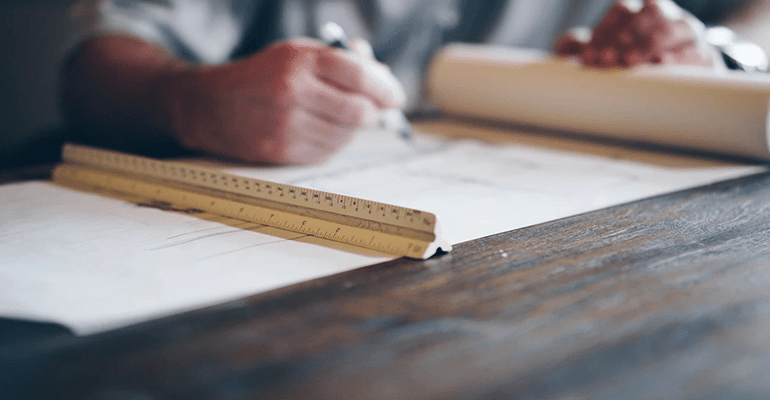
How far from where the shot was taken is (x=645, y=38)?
4.96ft

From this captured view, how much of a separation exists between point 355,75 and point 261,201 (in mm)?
324

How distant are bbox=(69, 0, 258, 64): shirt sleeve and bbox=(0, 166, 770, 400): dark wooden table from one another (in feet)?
3.40

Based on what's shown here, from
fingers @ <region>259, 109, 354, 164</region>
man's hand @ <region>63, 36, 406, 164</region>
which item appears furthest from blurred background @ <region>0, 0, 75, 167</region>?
fingers @ <region>259, 109, 354, 164</region>

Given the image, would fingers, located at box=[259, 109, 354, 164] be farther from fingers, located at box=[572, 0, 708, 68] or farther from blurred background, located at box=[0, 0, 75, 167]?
blurred background, located at box=[0, 0, 75, 167]

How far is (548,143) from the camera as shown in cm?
152

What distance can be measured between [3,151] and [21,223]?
1293mm

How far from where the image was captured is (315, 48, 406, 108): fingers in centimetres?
111

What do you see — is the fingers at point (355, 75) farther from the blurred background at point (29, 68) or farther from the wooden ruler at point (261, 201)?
the blurred background at point (29, 68)

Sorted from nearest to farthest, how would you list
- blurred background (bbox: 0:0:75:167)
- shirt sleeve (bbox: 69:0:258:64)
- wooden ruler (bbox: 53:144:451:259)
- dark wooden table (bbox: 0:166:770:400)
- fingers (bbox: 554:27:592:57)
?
dark wooden table (bbox: 0:166:770:400), wooden ruler (bbox: 53:144:451:259), shirt sleeve (bbox: 69:0:258:64), fingers (bbox: 554:27:592:57), blurred background (bbox: 0:0:75:167)

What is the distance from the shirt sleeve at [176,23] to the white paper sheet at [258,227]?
47cm

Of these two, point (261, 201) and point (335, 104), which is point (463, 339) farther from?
point (335, 104)

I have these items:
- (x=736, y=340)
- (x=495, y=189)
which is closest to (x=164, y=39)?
(x=495, y=189)

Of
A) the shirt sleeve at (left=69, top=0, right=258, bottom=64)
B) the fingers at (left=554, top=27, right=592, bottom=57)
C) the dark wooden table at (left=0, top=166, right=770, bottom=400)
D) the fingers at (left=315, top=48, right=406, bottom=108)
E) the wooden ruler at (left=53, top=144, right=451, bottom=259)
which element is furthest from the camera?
the fingers at (left=554, top=27, right=592, bottom=57)

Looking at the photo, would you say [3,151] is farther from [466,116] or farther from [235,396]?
[235,396]
